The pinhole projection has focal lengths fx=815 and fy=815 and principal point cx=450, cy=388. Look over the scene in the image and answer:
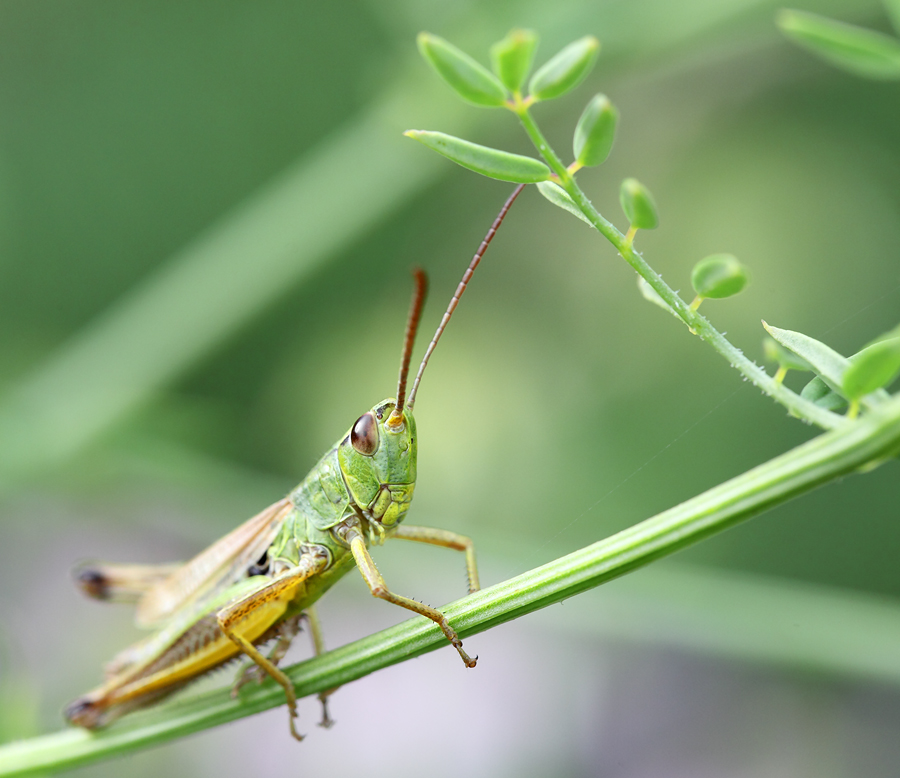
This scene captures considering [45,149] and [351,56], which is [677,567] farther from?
[45,149]

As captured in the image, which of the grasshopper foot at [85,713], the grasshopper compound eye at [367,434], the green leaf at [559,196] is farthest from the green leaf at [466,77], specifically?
the grasshopper foot at [85,713]

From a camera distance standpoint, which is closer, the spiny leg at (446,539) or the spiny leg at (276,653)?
the spiny leg at (276,653)

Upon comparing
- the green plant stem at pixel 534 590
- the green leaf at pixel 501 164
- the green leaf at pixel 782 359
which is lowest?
the green plant stem at pixel 534 590

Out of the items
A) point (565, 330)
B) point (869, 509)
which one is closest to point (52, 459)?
point (565, 330)

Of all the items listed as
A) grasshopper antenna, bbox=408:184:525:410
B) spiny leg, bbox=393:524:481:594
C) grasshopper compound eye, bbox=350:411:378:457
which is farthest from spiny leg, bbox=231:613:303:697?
grasshopper antenna, bbox=408:184:525:410

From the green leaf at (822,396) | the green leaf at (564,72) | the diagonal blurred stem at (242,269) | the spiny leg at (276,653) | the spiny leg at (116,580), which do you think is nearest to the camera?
the green leaf at (564,72)

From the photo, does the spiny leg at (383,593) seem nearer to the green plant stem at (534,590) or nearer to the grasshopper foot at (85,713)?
the green plant stem at (534,590)

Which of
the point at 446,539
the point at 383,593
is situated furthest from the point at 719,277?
the point at 446,539
